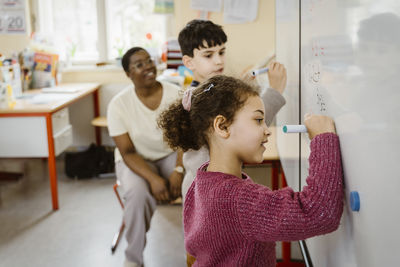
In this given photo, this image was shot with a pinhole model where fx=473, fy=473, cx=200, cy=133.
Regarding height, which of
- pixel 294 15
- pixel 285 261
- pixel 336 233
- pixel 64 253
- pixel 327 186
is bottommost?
pixel 64 253

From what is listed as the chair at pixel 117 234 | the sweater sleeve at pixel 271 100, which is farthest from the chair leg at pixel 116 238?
the sweater sleeve at pixel 271 100

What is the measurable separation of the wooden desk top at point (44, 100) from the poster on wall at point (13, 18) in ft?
1.99

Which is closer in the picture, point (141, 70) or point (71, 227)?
point (141, 70)

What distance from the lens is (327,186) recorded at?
0.83 m

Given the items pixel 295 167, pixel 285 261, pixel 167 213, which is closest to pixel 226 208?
pixel 295 167

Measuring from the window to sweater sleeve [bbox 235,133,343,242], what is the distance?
10.8 ft

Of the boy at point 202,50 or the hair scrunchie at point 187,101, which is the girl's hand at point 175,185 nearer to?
the boy at point 202,50

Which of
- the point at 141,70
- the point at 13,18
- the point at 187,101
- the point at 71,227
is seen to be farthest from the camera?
the point at 13,18

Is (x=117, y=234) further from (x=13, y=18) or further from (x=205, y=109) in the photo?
(x=13, y=18)

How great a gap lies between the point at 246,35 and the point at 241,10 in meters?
0.19

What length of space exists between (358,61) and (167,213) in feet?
8.07

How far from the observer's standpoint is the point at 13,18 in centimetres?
389

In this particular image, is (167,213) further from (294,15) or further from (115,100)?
(294,15)

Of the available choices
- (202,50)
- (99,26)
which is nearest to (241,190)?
(202,50)
